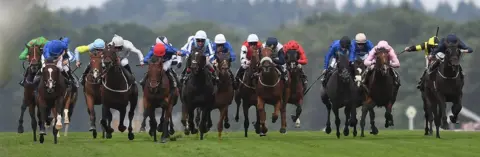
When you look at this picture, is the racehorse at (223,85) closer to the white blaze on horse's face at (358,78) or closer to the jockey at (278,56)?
the jockey at (278,56)

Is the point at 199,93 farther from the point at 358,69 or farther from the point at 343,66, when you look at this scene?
the point at 358,69

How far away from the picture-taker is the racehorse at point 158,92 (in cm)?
3447

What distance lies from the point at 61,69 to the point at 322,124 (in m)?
87.5

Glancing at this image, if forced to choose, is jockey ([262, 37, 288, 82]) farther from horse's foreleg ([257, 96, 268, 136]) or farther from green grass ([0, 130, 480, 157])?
green grass ([0, 130, 480, 157])

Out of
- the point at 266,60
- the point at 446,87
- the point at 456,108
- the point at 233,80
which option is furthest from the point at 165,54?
the point at 456,108

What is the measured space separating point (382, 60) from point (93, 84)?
688 centimetres

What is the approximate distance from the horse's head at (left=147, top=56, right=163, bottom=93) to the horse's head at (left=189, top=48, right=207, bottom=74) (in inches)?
27.1

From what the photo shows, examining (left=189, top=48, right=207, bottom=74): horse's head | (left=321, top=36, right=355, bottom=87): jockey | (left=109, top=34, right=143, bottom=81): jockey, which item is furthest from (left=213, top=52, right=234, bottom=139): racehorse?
(left=321, top=36, right=355, bottom=87): jockey

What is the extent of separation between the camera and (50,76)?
3488cm

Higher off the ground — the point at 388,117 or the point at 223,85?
the point at 223,85

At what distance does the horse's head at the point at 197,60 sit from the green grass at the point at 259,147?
5.36 ft

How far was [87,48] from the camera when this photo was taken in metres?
38.2

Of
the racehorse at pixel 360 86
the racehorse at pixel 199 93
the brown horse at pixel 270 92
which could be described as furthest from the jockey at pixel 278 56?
the racehorse at pixel 199 93

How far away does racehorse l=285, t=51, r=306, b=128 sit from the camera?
39.3 meters
